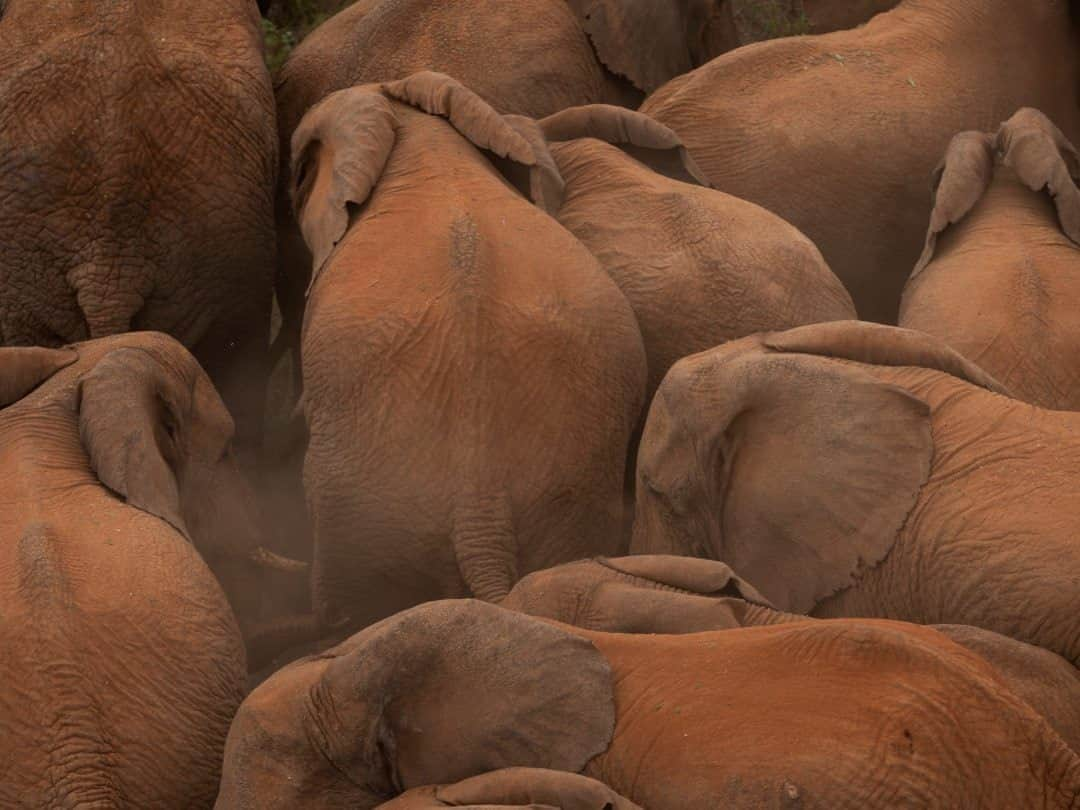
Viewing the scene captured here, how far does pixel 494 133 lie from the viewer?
531 centimetres

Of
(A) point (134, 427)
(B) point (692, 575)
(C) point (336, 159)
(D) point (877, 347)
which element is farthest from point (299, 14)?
(B) point (692, 575)

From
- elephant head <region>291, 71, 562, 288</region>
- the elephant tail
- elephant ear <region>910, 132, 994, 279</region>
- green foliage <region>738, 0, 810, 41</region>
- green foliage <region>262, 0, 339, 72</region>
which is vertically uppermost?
elephant head <region>291, 71, 562, 288</region>

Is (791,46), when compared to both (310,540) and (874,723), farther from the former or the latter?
(874,723)

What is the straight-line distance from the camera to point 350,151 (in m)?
5.25

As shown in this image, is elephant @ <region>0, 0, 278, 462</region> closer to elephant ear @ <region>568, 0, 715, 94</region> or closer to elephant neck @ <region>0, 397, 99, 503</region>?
elephant neck @ <region>0, 397, 99, 503</region>

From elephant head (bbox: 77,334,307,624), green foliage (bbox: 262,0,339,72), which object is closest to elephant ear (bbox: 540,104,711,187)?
A: elephant head (bbox: 77,334,307,624)

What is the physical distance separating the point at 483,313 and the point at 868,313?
1646 mm

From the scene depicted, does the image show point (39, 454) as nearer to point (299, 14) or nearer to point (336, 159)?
point (336, 159)

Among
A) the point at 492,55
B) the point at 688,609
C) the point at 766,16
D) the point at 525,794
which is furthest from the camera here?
the point at 766,16

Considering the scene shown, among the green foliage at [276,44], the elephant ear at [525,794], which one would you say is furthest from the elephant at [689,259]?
the green foliage at [276,44]

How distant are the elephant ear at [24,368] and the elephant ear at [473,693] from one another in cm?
146

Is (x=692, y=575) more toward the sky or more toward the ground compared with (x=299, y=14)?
more toward the sky

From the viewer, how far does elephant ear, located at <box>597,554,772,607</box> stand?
3980 millimetres

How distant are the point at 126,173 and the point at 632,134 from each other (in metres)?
1.17
